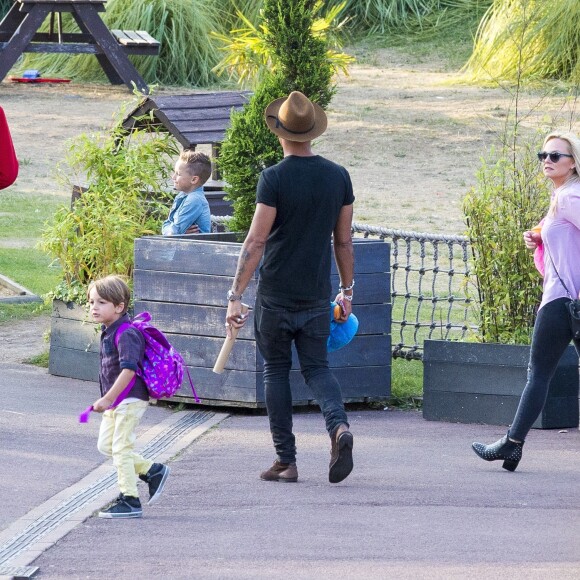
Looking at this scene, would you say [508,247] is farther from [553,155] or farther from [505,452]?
[505,452]

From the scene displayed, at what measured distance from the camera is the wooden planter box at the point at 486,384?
709 cm

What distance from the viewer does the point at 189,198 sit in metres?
8.02

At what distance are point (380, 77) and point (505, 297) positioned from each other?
1640 centimetres

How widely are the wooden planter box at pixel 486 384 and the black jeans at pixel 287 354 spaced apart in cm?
132

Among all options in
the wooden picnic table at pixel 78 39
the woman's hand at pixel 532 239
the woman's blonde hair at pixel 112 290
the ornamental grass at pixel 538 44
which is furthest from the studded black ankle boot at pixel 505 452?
the ornamental grass at pixel 538 44

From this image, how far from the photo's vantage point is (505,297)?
725 cm

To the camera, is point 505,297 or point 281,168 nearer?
point 281,168

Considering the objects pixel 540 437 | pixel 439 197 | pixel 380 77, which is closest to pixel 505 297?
pixel 540 437

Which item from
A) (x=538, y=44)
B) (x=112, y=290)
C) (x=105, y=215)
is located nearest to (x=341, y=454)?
(x=112, y=290)

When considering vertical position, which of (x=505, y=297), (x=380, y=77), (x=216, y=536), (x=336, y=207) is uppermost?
(x=380, y=77)

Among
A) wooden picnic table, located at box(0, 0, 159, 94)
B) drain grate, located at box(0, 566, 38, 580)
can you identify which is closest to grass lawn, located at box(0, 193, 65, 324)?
drain grate, located at box(0, 566, 38, 580)

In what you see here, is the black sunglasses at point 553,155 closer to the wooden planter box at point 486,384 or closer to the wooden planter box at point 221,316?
the wooden planter box at point 486,384

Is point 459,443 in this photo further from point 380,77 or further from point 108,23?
point 108,23

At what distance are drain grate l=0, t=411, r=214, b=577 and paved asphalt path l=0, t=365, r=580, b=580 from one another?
12cm
